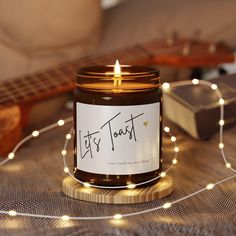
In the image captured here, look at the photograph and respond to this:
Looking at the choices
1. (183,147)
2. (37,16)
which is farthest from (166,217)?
(37,16)

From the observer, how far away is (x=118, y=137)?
0.62 m

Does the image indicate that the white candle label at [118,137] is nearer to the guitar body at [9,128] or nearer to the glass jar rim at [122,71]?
the glass jar rim at [122,71]

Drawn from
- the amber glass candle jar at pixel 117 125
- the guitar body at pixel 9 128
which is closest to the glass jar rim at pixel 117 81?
the amber glass candle jar at pixel 117 125

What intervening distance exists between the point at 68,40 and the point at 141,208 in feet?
2.24

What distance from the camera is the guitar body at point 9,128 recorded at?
89 centimetres

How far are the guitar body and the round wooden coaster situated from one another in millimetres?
265

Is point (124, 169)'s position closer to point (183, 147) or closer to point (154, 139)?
point (154, 139)

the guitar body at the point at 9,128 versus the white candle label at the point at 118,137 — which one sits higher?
the white candle label at the point at 118,137

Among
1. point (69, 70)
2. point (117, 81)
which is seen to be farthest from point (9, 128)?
point (117, 81)

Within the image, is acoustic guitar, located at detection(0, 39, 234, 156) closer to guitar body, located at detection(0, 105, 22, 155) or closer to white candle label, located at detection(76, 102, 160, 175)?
guitar body, located at detection(0, 105, 22, 155)

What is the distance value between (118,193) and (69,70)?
19.8 inches

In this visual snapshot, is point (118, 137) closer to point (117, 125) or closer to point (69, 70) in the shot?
point (117, 125)

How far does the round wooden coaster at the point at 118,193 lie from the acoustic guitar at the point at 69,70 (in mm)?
292

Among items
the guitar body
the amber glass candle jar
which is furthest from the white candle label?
the guitar body
